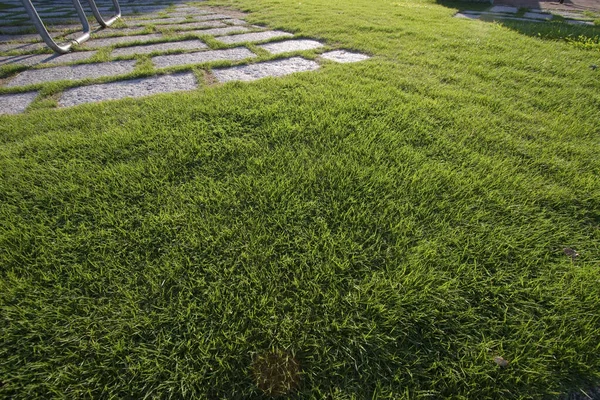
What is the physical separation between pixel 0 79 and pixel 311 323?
13.4ft

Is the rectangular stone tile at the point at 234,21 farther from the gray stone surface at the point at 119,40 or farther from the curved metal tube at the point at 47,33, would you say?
the curved metal tube at the point at 47,33

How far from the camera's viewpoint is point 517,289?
43.8 inches

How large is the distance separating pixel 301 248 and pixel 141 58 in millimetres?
3586

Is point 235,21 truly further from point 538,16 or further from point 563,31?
point 538,16

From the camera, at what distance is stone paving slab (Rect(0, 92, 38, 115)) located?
2.27 m

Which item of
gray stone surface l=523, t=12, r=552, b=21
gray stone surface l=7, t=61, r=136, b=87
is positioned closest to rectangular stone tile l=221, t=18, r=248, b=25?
gray stone surface l=7, t=61, r=136, b=87

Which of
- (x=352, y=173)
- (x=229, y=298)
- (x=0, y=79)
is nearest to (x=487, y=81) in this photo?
(x=352, y=173)

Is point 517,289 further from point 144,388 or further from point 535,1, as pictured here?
point 535,1

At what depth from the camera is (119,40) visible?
415 cm

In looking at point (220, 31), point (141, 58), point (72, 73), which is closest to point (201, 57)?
point (141, 58)

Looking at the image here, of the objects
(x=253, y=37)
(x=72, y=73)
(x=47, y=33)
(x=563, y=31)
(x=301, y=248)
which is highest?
(x=47, y=33)

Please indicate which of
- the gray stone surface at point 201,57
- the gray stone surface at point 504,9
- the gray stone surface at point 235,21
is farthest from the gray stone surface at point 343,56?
the gray stone surface at point 504,9

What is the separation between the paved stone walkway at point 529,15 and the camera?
6048mm

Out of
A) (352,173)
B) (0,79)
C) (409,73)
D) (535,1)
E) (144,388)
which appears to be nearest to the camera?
(144,388)
